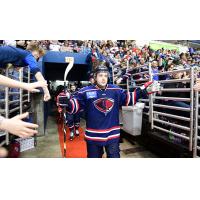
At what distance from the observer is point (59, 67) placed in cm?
811

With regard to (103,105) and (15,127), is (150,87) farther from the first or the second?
(15,127)

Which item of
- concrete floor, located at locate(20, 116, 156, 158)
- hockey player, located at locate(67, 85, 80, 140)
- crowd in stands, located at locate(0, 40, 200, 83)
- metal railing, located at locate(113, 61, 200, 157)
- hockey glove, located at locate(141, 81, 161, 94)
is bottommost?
concrete floor, located at locate(20, 116, 156, 158)

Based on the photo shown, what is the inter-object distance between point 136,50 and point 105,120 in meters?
5.67

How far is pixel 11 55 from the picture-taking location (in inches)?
93.1

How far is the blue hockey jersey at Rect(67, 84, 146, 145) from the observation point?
250 centimetres

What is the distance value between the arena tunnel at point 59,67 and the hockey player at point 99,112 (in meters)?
3.55

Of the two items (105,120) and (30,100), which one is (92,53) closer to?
(30,100)

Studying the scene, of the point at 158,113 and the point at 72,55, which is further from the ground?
the point at 72,55

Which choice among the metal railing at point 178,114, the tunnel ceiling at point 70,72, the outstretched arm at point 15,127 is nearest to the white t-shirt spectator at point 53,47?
the tunnel ceiling at point 70,72

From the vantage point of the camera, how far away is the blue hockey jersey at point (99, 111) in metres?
2.50

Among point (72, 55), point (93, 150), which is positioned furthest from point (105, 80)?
point (72, 55)

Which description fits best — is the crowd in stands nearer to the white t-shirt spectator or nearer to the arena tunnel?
the white t-shirt spectator

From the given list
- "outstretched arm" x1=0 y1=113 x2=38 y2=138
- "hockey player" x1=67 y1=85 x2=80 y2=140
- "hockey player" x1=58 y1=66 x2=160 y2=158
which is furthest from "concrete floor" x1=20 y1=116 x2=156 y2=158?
"outstretched arm" x1=0 y1=113 x2=38 y2=138

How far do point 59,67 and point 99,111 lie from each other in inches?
235
